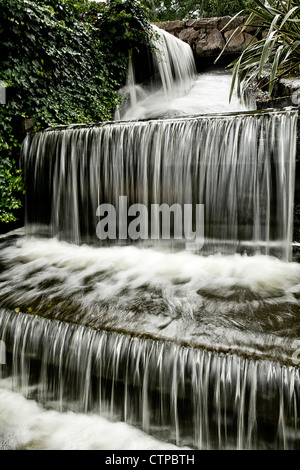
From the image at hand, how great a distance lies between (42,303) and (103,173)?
2.23 metres

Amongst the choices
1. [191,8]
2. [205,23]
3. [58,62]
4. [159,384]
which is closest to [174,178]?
[159,384]

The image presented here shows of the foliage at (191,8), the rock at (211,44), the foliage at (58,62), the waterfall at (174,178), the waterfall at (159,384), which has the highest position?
the foliage at (191,8)

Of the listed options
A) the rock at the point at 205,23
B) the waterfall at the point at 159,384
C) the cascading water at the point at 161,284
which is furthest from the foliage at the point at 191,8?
the waterfall at the point at 159,384

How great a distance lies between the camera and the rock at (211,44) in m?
12.4

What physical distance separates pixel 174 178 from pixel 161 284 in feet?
5.12

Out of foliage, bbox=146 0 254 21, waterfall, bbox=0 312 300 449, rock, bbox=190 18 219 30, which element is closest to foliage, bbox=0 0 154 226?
waterfall, bbox=0 312 300 449

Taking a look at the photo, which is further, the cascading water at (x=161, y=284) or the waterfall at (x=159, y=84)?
the waterfall at (x=159, y=84)

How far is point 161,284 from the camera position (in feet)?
10.2

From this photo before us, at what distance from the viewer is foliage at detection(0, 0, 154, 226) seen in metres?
4.92

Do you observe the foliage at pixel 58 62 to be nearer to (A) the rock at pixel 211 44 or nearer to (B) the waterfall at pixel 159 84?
(B) the waterfall at pixel 159 84

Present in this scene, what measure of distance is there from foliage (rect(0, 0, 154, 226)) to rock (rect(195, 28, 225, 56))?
500cm

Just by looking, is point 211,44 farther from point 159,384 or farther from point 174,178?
point 159,384

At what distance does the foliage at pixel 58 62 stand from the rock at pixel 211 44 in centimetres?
500
